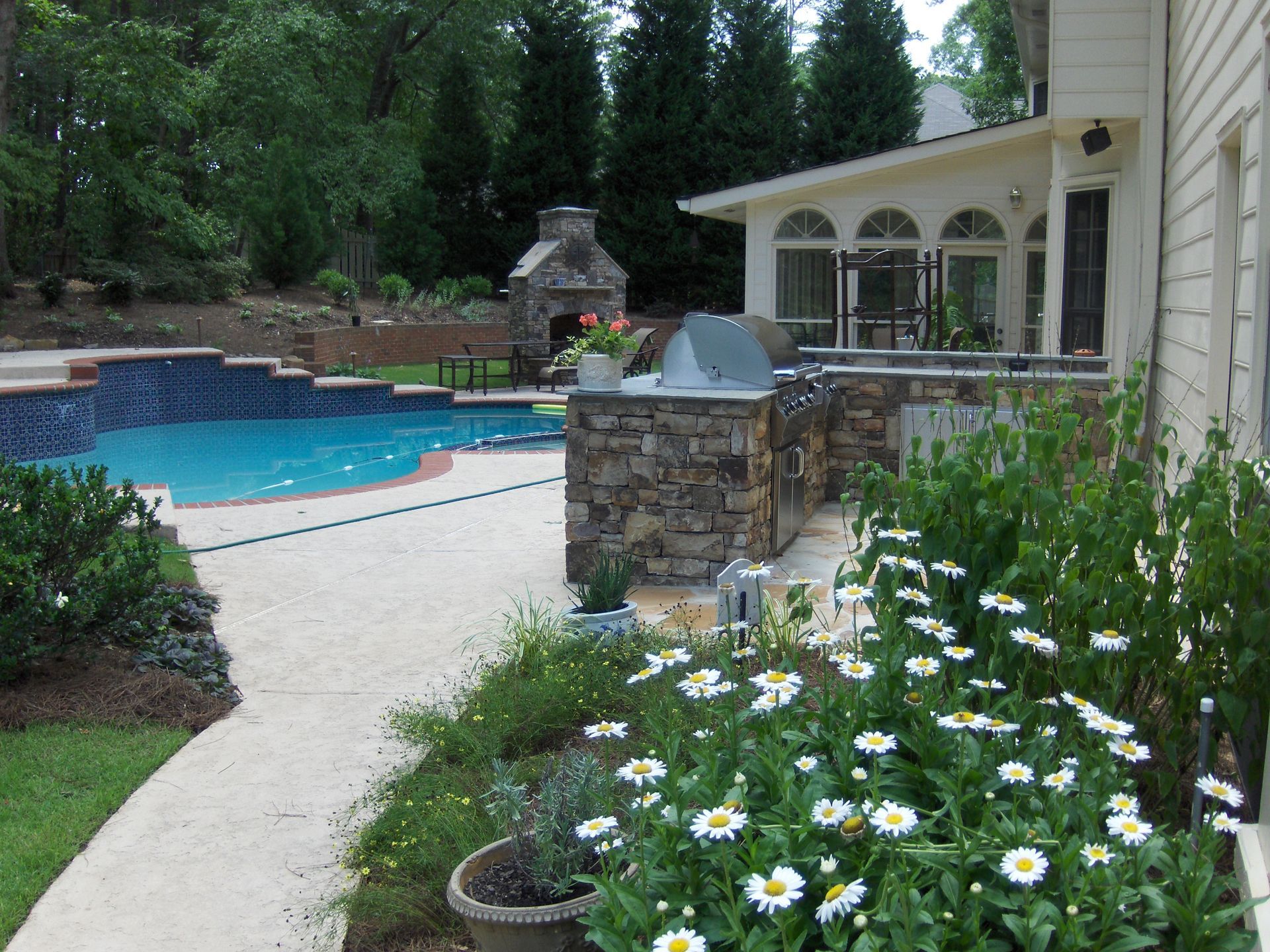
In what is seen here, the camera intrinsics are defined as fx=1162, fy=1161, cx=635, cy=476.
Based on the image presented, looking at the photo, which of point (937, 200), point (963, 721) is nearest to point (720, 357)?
point (963, 721)

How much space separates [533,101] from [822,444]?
59.5 feet

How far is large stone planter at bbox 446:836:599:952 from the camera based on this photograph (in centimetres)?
236

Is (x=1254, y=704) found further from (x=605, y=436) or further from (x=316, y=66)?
(x=316, y=66)

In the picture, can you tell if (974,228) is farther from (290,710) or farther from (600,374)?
(290,710)

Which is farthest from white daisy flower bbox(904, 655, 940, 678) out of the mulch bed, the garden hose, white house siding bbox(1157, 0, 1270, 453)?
the garden hose

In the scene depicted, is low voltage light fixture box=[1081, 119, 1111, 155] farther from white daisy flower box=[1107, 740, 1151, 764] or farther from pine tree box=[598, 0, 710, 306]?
pine tree box=[598, 0, 710, 306]

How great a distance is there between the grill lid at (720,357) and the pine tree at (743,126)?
55.8ft

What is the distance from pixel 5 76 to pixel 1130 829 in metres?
19.6

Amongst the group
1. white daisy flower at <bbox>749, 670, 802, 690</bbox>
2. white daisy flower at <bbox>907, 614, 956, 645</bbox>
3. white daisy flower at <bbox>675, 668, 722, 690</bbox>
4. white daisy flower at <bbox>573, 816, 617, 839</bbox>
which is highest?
white daisy flower at <bbox>907, 614, 956, 645</bbox>

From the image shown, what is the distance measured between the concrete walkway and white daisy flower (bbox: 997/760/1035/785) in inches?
64.8

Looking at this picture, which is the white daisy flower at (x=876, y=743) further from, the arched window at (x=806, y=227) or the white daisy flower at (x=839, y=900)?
the arched window at (x=806, y=227)

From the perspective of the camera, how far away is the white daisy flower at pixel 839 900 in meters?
1.75

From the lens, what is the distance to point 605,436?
611 centimetres

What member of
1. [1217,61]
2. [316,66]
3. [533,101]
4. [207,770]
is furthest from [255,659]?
[316,66]
